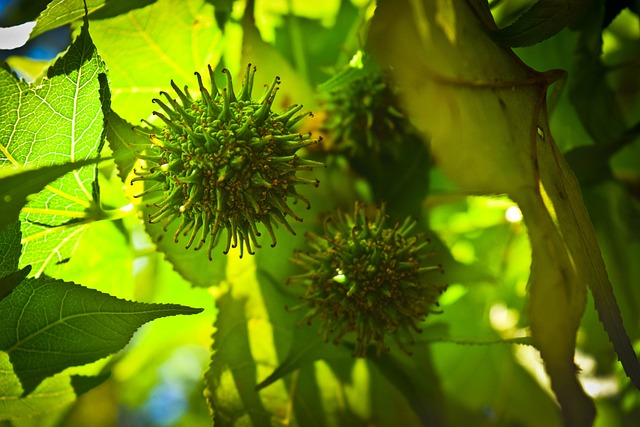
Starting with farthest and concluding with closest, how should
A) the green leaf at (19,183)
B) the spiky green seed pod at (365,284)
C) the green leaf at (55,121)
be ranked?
the spiky green seed pod at (365,284), the green leaf at (55,121), the green leaf at (19,183)

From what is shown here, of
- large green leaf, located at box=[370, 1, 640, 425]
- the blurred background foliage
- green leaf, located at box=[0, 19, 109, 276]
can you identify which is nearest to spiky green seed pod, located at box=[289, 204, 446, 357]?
the blurred background foliage

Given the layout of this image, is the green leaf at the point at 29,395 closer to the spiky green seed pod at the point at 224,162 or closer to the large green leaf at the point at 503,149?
the spiky green seed pod at the point at 224,162

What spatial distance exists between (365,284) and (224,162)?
9.5 inches

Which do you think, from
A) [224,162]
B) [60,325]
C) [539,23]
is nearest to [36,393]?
[60,325]

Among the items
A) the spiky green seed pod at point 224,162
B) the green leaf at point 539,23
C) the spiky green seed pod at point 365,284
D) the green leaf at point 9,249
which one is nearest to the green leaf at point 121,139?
the spiky green seed pod at point 224,162

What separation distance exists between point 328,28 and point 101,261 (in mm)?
494

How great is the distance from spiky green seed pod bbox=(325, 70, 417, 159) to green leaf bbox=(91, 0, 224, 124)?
0.61 feet

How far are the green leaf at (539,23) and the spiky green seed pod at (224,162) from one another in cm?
24

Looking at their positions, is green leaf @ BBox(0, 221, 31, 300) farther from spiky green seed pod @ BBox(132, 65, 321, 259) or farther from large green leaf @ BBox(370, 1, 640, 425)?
large green leaf @ BBox(370, 1, 640, 425)

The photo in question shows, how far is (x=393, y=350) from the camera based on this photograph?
909 millimetres

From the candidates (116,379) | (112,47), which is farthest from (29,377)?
(116,379)

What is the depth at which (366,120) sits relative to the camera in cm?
89

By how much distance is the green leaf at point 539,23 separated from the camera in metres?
0.65

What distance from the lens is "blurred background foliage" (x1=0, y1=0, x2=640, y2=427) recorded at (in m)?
0.82
